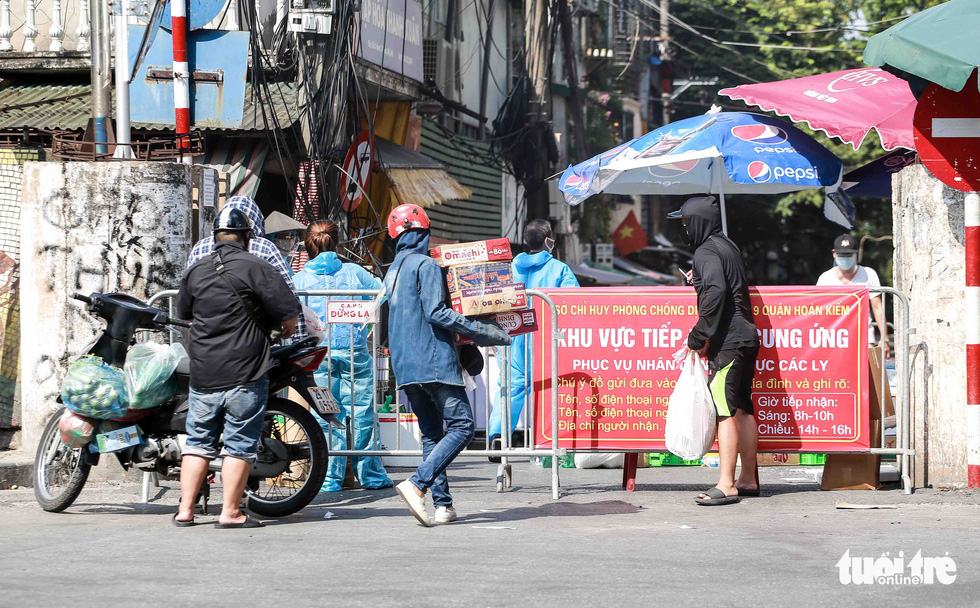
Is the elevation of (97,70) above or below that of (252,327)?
above

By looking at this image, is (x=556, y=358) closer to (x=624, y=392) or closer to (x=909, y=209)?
(x=624, y=392)

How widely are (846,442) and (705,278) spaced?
1421mm

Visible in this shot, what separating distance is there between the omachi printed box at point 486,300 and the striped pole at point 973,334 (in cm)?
282

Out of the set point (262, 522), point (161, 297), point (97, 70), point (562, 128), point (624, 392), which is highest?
point (562, 128)

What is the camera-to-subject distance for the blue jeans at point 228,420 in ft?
21.1

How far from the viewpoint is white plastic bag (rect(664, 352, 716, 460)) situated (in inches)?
293

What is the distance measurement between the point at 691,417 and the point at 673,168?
330 centimetres

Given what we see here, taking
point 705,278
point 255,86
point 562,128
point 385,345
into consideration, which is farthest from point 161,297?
point 562,128

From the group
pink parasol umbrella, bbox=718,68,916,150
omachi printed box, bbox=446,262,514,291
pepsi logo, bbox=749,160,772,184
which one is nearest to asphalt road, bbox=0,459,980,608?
omachi printed box, bbox=446,262,514,291

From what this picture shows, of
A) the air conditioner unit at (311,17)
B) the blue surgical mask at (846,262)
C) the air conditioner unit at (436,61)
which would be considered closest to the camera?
the blue surgical mask at (846,262)

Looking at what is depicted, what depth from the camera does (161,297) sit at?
321 inches

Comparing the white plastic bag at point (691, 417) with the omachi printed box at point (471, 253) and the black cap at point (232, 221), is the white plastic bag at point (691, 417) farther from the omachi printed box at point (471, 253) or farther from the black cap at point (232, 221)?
the black cap at point (232, 221)

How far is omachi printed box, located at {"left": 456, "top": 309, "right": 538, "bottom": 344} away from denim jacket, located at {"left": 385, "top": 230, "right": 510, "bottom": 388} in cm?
13

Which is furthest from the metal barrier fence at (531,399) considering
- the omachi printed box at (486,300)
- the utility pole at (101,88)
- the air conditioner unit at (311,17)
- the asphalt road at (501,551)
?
the air conditioner unit at (311,17)
